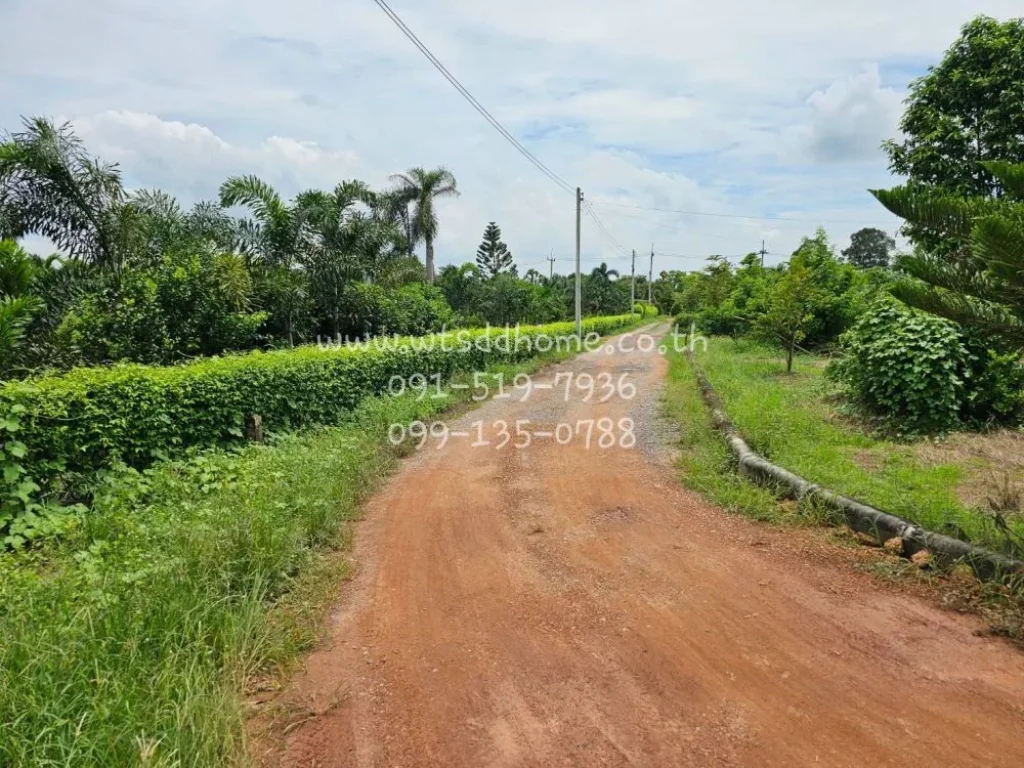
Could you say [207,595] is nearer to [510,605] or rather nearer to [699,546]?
[510,605]

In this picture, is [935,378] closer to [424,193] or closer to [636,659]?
[636,659]

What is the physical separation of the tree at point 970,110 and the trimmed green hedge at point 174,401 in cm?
942

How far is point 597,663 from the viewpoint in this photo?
117 inches

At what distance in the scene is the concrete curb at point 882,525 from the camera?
356cm

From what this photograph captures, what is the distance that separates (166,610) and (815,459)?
18.8ft

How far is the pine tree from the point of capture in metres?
3.41

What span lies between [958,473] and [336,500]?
5718mm

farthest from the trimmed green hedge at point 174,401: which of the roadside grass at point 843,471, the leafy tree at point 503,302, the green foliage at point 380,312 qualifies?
the leafy tree at point 503,302

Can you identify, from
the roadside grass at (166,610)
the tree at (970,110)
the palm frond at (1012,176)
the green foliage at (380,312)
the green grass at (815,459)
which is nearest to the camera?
the roadside grass at (166,610)

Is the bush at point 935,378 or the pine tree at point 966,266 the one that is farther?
the bush at point 935,378

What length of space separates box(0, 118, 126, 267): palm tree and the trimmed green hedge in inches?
182

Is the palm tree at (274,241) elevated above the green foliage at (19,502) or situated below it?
above

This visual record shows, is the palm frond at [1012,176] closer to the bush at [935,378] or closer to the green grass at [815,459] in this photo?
the green grass at [815,459]

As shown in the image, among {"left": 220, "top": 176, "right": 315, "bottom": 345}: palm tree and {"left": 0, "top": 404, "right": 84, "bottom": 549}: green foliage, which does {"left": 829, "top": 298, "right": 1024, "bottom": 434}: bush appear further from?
{"left": 220, "top": 176, "right": 315, "bottom": 345}: palm tree
